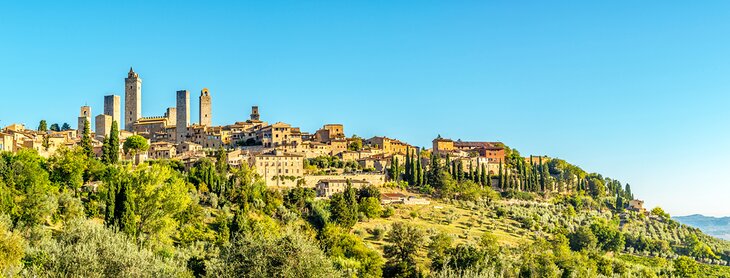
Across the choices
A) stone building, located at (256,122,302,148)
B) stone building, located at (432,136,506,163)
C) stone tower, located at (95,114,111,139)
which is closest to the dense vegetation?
stone building, located at (432,136,506,163)

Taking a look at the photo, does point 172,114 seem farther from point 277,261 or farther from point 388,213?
point 277,261

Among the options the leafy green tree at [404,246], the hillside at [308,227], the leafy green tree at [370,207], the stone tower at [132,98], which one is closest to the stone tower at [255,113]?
the stone tower at [132,98]

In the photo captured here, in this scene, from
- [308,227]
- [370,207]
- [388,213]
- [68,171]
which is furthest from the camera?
[388,213]

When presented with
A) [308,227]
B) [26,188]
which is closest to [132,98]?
[308,227]

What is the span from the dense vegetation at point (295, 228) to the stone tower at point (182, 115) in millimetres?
14607

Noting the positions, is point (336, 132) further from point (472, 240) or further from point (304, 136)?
point (472, 240)

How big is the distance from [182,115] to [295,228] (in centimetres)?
5306

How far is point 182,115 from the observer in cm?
9350

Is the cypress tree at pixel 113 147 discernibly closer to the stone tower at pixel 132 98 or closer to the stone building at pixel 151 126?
the stone building at pixel 151 126

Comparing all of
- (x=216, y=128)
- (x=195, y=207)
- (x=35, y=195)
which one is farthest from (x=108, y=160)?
(x=216, y=128)

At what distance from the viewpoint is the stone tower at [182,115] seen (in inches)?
3479

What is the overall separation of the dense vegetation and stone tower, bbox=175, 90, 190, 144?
14607 millimetres

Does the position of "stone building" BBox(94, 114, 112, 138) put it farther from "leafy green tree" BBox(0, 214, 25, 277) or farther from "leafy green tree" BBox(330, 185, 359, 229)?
"leafy green tree" BBox(0, 214, 25, 277)

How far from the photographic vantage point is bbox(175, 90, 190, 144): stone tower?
290ft
